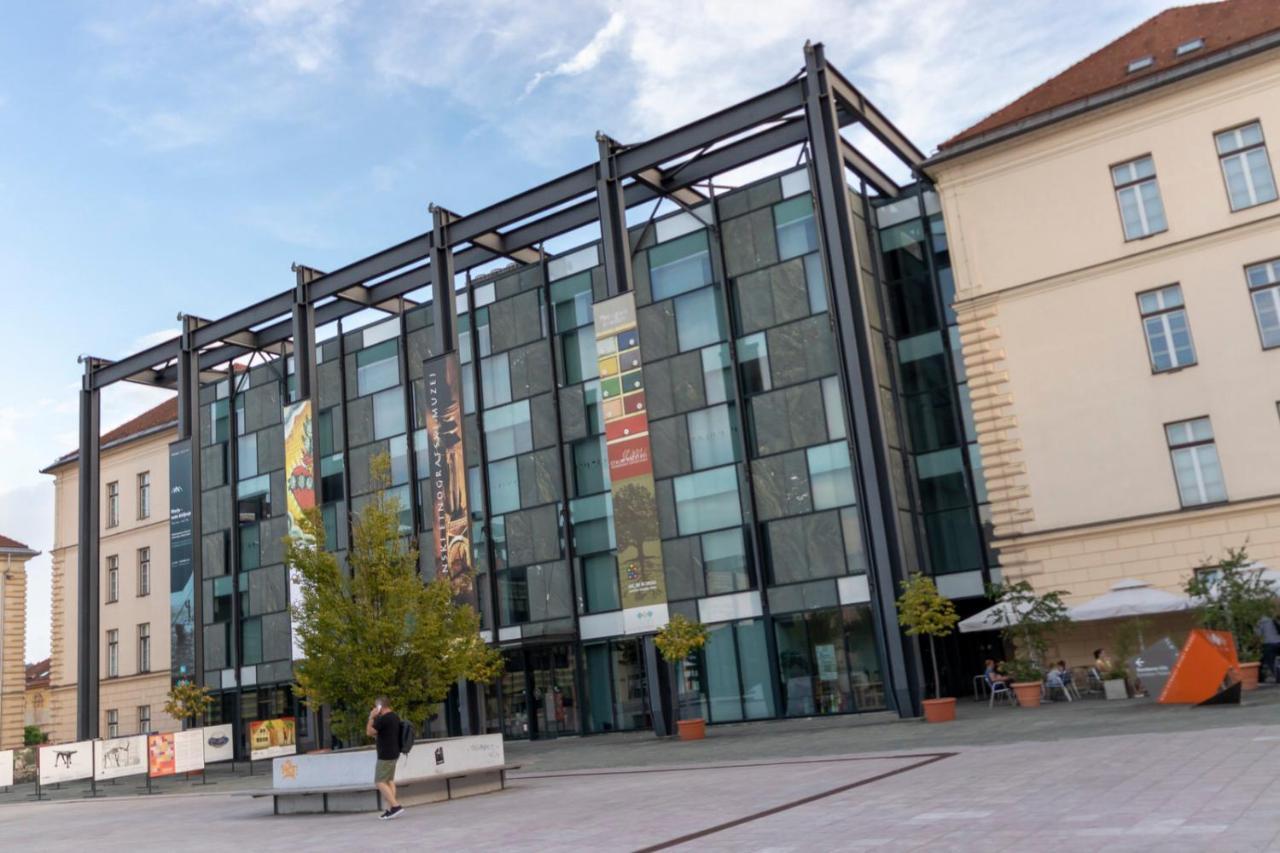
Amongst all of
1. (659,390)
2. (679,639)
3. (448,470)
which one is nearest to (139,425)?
(448,470)

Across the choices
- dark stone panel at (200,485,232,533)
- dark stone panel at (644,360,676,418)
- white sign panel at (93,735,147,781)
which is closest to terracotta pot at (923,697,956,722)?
dark stone panel at (644,360,676,418)

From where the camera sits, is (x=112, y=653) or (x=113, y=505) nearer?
(x=112, y=653)

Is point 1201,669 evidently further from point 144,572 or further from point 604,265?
point 144,572

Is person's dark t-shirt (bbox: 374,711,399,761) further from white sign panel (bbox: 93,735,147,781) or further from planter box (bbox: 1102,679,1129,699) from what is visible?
white sign panel (bbox: 93,735,147,781)

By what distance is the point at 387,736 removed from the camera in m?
16.0

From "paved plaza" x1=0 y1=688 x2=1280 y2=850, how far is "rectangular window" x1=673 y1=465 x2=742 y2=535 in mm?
9540

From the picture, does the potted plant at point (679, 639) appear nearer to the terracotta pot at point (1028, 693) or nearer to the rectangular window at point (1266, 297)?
the terracotta pot at point (1028, 693)

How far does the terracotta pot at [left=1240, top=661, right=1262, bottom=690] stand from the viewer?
22734 millimetres

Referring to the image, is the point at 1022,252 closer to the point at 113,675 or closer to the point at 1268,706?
the point at 1268,706

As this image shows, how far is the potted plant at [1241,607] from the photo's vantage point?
23.0 meters

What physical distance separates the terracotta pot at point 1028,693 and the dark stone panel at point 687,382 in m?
12.3

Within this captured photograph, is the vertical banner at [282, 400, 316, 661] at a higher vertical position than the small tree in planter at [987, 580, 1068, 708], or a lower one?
higher

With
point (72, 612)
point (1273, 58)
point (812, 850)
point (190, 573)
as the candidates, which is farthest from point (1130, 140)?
point (72, 612)

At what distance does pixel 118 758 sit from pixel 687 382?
59.5 ft
